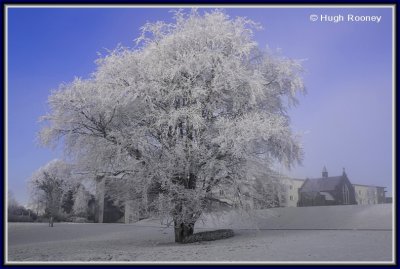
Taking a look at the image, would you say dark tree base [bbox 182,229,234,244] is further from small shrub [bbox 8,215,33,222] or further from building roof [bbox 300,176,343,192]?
small shrub [bbox 8,215,33,222]

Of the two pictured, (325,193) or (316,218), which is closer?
(316,218)

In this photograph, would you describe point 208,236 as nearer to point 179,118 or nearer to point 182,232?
point 182,232

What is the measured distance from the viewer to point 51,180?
2083 centimetres

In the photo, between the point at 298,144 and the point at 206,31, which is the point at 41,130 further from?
the point at 298,144

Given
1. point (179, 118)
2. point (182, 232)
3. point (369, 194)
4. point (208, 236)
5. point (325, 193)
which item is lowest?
point (208, 236)

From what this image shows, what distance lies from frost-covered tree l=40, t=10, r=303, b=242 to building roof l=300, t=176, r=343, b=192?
9.74 meters

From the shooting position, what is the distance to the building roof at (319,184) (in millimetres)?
26850

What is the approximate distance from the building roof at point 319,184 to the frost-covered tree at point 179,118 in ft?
32.0

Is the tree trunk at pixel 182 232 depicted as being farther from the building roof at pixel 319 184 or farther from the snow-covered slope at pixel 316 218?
the building roof at pixel 319 184

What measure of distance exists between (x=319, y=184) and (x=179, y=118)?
15719 millimetres

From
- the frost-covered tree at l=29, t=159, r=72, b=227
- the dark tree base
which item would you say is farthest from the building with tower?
the frost-covered tree at l=29, t=159, r=72, b=227

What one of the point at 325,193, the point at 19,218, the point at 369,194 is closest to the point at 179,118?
the point at 369,194

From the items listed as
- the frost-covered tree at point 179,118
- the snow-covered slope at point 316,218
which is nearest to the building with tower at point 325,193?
the snow-covered slope at point 316,218
